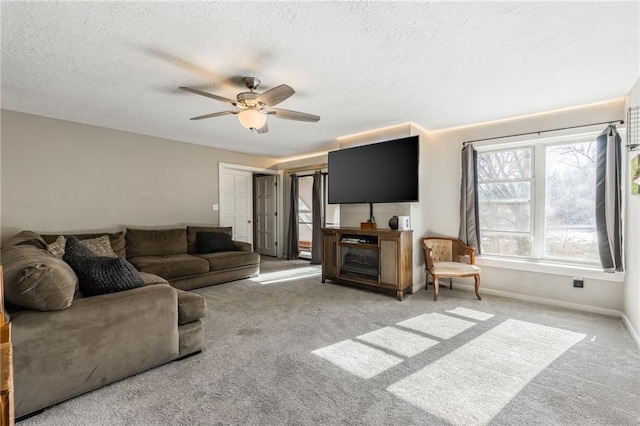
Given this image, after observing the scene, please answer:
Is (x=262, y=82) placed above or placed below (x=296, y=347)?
above

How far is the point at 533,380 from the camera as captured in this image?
198 cm

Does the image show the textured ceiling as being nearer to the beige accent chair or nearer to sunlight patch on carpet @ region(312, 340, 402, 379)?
the beige accent chair

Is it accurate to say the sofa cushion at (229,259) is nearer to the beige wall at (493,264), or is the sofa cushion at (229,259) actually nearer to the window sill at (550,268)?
the beige wall at (493,264)

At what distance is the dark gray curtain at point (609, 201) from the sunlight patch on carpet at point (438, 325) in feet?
5.67

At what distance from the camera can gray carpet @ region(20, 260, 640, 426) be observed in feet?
5.40

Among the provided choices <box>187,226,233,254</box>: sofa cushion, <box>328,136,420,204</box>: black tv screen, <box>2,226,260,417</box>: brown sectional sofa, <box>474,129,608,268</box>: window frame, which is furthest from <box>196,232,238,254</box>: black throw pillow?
<box>474,129,608,268</box>: window frame

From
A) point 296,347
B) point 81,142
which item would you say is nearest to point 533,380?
point 296,347

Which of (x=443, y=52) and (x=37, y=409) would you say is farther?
(x=443, y=52)

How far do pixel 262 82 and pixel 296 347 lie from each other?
2458mm

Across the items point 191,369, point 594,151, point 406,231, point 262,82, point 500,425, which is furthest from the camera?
point 406,231

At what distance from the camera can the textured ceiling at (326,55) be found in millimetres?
1774

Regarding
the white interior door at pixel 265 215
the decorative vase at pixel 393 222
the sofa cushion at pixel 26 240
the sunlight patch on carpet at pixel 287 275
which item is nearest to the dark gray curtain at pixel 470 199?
the decorative vase at pixel 393 222

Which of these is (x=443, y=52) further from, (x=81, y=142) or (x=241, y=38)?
(x=81, y=142)

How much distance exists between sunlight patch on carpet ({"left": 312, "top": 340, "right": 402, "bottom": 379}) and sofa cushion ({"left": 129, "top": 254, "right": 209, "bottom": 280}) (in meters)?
2.51
